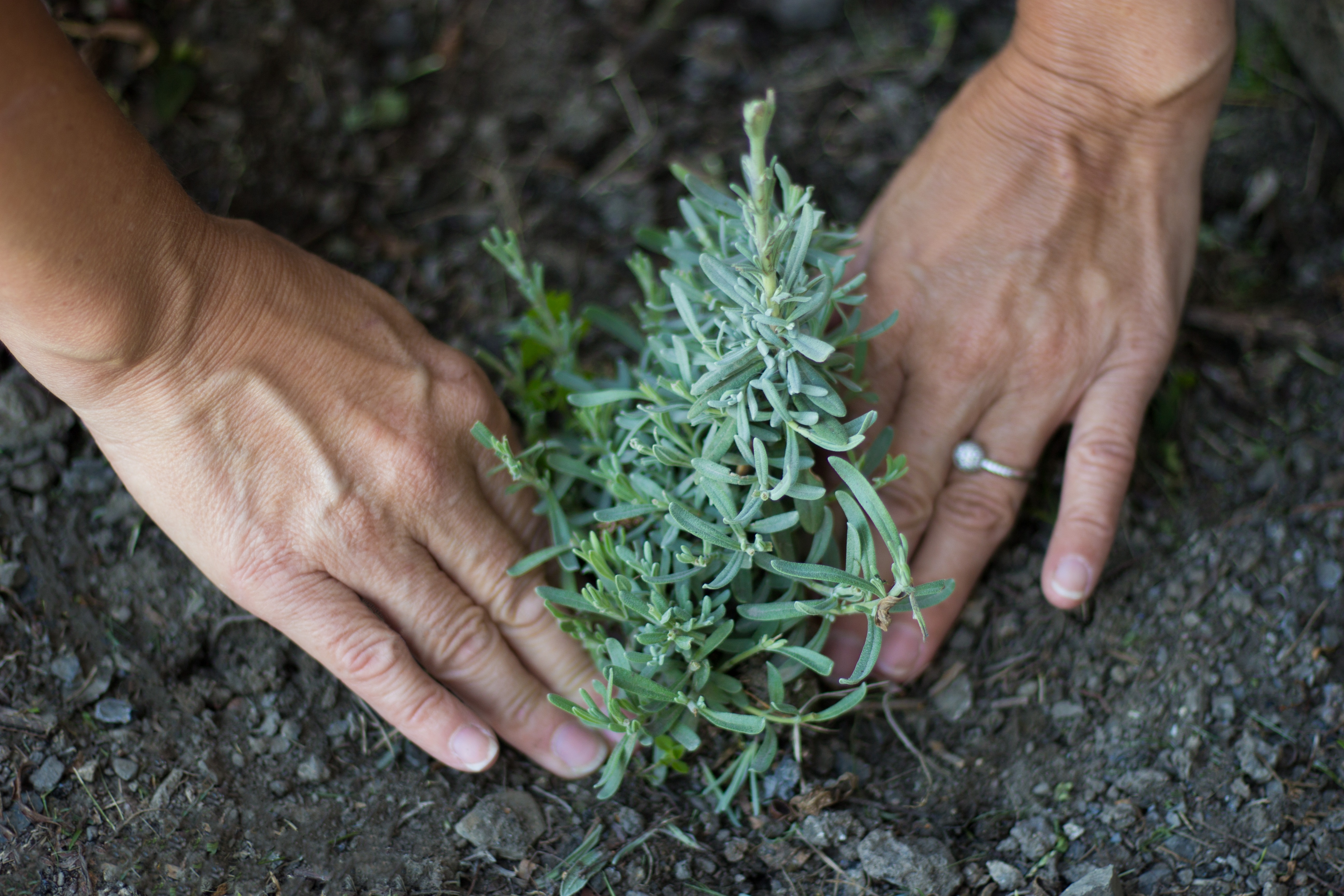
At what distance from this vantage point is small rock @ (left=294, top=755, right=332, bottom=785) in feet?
6.56

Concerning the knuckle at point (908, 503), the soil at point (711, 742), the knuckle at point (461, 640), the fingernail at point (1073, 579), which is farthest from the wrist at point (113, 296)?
the fingernail at point (1073, 579)

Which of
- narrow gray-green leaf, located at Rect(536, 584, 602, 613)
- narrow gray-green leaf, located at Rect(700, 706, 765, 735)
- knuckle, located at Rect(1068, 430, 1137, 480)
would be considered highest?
narrow gray-green leaf, located at Rect(536, 584, 602, 613)

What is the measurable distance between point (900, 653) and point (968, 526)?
1.08ft

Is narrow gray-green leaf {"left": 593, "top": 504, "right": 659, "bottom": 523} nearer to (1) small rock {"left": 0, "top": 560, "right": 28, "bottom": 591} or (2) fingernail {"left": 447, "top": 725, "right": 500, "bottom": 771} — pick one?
(2) fingernail {"left": 447, "top": 725, "right": 500, "bottom": 771}

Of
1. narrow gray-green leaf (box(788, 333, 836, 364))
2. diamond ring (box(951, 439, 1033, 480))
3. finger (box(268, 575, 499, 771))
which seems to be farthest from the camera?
diamond ring (box(951, 439, 1033, 480))

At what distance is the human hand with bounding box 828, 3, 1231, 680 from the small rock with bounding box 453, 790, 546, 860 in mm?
703

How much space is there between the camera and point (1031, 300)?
91.0 inches

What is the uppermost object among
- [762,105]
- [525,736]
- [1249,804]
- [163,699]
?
[762,105]

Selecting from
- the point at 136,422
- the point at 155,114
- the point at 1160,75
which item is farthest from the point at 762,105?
the point at 155,114

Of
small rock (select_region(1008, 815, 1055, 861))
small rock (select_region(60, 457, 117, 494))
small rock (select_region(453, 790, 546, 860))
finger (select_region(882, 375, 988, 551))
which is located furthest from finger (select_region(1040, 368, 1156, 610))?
small rock (select_region(60, 457, 117, 494))

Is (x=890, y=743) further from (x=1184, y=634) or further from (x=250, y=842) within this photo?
(x=250, y=842)

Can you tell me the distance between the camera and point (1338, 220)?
2.89 meters

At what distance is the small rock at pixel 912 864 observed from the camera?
181 cm

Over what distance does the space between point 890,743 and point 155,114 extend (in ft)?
7.97
